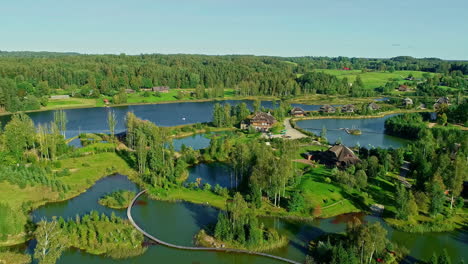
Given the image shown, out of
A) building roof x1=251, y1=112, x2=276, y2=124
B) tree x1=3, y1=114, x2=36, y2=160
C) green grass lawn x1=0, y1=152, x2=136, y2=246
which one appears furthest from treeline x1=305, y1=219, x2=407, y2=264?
building roof x1=251, y1=112, x2=276, y2=124

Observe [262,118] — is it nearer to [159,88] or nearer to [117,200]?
[117,200]

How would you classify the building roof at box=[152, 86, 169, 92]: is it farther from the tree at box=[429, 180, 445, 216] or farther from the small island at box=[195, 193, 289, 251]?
the tree at box=[429, 180, 445, 216]

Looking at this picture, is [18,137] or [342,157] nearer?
[342,157]

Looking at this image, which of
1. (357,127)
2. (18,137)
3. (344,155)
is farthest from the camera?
(357,127)

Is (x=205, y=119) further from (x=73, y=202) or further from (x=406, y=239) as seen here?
(x=406, y=239)

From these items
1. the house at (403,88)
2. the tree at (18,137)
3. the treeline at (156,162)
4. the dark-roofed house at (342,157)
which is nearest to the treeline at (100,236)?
the treeline at (156,162)

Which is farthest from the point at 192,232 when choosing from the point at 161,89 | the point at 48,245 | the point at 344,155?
the point at 161,89

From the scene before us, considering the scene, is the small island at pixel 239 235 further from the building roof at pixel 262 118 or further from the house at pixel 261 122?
the building roof at pixel 262 118
